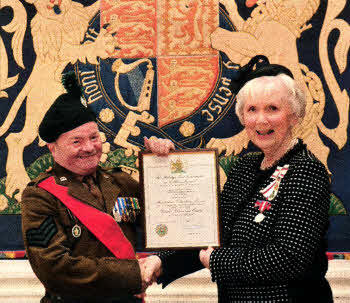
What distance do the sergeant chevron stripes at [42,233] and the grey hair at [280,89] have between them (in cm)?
90

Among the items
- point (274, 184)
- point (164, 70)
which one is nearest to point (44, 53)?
point (164, 70)

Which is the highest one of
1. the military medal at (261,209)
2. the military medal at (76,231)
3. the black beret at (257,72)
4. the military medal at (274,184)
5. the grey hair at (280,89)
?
the black beret at (257,72)

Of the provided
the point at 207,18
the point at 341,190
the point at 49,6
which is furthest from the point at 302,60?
the point at 49,6

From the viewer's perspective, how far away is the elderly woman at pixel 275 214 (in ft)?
4.69

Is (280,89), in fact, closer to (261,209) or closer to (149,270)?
(261,209)

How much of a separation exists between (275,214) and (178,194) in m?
0.47

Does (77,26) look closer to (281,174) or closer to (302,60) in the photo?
(302,60)

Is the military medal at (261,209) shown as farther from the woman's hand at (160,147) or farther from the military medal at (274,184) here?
the woman's hand at (160,147)

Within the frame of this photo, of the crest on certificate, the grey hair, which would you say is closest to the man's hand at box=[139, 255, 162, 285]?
the crest on certificate

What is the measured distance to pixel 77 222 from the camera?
174 cm

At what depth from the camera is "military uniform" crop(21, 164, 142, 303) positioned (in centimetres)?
166

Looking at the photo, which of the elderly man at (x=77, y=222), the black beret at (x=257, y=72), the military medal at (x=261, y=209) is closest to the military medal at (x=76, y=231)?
the elderly man at (x=77, y=222)

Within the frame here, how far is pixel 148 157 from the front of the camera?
1830 mm

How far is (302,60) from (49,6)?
153 cm
